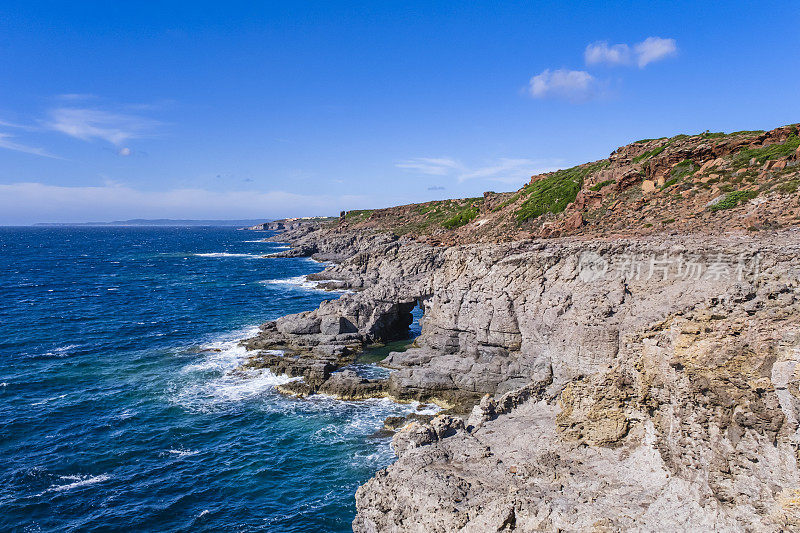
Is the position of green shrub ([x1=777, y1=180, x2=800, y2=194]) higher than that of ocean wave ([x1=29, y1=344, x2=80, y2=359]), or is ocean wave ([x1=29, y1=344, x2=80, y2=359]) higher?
green shrub ([x1=777, y1=180, x2=800, y2=194])

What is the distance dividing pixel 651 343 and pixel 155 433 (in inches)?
1100

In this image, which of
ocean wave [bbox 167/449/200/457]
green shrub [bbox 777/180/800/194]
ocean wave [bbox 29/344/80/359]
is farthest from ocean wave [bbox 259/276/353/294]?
green shrub [bbox 777/180/800/194]

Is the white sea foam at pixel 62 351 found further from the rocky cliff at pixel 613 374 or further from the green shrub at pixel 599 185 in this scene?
the green shrub at pixel 599 185

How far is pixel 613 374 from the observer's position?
16.7 m

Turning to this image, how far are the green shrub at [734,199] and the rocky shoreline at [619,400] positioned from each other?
585 cm

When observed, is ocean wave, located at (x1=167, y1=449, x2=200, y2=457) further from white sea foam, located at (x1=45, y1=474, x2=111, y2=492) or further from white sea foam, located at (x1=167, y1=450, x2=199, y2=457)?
white sea foam, located at (x1=45, y1=474, x2=111, y2=492)

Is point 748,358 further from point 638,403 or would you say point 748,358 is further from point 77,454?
point 77,454

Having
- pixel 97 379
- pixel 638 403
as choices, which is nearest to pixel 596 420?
pixel 638 403

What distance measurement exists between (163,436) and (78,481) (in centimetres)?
508

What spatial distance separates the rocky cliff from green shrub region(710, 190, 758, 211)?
217mm

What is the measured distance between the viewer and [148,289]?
79.6 metres

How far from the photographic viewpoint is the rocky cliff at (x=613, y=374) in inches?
484

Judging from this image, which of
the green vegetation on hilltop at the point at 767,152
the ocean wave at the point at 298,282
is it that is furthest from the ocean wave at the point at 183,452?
the ocean wave at the point at 298,282

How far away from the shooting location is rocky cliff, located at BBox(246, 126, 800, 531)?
12289 millimetres
